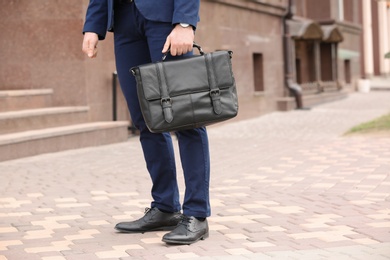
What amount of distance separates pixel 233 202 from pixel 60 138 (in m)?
4.74

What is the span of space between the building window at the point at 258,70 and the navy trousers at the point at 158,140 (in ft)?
44.4

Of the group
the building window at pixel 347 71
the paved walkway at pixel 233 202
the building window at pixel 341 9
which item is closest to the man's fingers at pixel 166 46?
the paved walkway at pixel 233 202

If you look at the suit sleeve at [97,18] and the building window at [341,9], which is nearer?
the suit sleeve at [97,18]

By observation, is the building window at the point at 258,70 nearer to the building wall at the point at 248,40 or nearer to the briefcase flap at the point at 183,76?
the building wall at the point at 248,40

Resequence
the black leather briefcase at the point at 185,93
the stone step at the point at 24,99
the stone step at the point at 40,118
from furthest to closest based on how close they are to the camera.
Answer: the stone step at the point at 24,99, the stone step at the point at 40,118, the black leather briefcase at the point at 185,93

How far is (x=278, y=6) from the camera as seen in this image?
19391mm

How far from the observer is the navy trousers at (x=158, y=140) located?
470 cm

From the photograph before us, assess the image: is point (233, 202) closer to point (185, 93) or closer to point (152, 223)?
point (152, 223)

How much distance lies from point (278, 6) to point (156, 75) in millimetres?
15179

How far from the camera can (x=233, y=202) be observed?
20.4 ft

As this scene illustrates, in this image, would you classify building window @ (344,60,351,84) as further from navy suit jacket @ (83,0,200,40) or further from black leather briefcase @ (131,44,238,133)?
black leather briefcase @ (131,44,238,133)

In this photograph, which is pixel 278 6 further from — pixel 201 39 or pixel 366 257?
pixel 366 257

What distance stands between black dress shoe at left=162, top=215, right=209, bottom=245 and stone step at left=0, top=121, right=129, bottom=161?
5.14 metres

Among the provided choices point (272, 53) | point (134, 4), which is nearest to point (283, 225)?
point (134, 4)
